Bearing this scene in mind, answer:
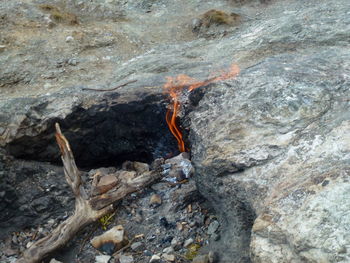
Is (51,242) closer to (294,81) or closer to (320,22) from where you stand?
(294,81)

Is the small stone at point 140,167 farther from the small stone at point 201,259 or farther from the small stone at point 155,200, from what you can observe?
the small stone at point 201,259

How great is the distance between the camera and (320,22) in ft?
21.3

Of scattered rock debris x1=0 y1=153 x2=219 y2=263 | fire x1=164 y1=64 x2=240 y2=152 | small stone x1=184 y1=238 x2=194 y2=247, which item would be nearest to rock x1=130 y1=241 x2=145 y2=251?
scattered rock debris x1=0 y1=153 x2=219 y2=263

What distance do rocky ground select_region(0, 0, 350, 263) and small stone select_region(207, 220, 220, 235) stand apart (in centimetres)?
2

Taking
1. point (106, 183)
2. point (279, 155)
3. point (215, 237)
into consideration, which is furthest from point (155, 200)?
point (279, 155)

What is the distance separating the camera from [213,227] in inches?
190

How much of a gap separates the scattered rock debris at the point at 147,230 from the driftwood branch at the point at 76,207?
0.49ft

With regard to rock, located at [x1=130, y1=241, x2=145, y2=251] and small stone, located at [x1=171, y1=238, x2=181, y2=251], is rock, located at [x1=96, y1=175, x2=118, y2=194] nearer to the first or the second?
rock, located at [x1=130, y1=241, x2=145, y2=251]

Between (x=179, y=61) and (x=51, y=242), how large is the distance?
337 cm

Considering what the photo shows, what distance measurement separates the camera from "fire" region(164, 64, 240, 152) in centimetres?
573

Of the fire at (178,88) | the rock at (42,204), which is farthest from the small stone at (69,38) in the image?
the rock at (42,204)

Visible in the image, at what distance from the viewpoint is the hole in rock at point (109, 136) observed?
5887 millimetres

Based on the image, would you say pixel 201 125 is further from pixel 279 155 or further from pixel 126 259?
pixel 126 259

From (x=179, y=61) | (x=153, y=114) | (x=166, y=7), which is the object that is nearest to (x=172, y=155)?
(x=153, y=114)
